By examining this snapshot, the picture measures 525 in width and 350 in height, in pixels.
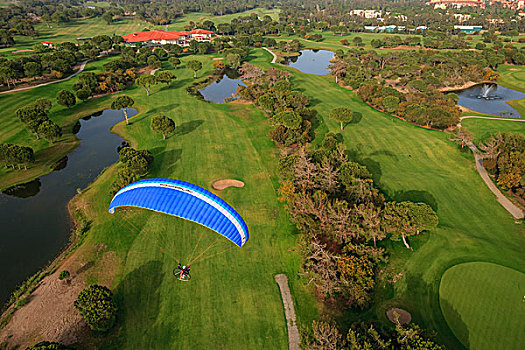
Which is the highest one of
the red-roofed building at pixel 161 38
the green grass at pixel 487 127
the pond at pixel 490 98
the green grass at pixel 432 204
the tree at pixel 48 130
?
the red-roofed building at pixel 161 38

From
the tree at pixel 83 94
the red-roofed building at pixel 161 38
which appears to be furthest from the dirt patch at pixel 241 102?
the red-roofed building at pixel 161 38

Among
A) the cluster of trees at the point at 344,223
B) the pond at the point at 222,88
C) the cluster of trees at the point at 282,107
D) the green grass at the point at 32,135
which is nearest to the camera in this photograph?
the cluster of trees at the point at 344,223

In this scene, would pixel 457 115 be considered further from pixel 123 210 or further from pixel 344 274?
pixel 123 210

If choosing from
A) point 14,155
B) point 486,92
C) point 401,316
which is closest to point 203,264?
point 401,316

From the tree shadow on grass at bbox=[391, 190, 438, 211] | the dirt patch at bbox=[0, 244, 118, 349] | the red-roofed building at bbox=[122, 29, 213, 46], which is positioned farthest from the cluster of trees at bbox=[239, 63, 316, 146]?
the red-roofed building at bbox=[122, 29, 213, 46]

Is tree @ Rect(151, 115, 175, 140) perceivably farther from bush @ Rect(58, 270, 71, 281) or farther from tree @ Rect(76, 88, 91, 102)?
tree @ Rect(76, 88, 91, 102)

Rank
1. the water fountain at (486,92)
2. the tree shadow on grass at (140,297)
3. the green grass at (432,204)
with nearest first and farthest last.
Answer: the tree shadow on grass at (140,297)
the green grass at (432,204)
the water fountain at (486,92)

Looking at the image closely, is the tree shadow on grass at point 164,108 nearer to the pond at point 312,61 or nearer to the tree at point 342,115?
the tree at point 342,115

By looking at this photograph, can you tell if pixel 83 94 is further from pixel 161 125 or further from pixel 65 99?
pixel 161 125
